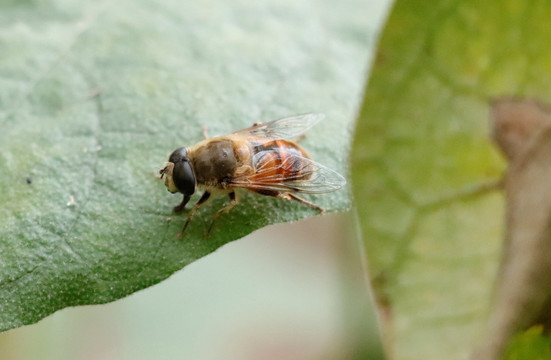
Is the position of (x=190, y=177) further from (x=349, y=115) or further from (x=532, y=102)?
(x=532, y=102)

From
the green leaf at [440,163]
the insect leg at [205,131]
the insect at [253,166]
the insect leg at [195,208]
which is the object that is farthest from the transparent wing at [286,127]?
the green leaf at [440,163]

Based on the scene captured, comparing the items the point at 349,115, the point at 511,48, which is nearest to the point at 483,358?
the point at 511,48

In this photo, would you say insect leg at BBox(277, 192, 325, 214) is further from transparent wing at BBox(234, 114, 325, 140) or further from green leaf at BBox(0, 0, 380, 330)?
transparent wing at BBox(234, 114, 325, 140)

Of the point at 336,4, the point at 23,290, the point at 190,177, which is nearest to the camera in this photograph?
the point at 23,290

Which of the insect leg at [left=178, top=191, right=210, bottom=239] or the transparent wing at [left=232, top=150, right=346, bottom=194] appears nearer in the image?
the insect leg at [left=178, top=191, right=210, bottom=239]

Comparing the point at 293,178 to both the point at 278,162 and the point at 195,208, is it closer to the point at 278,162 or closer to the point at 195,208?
the point at 278,162

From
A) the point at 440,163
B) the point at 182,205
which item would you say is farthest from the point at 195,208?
the point at 440,163

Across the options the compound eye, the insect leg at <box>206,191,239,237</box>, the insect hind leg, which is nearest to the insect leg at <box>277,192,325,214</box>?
the insect hind leg
